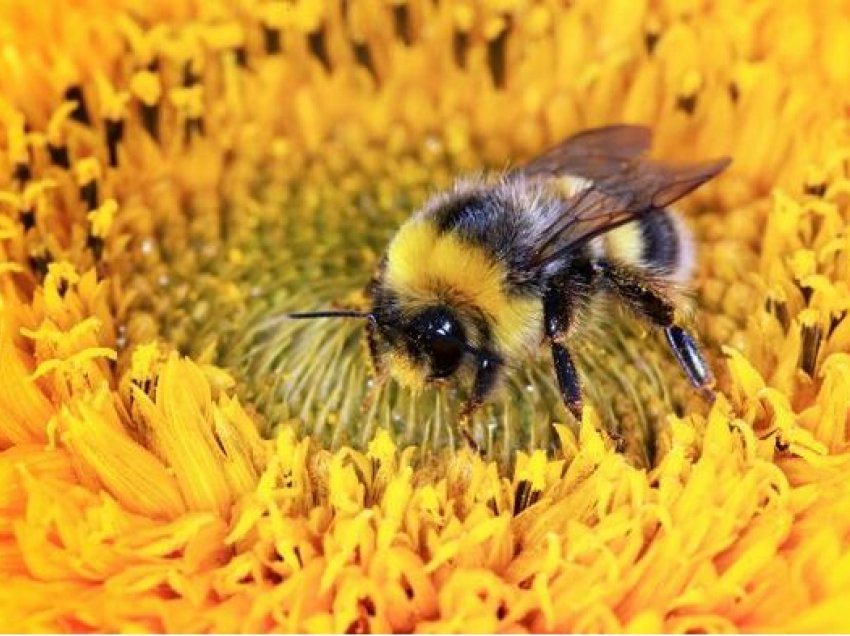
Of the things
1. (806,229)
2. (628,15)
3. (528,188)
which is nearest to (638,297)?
(528,188)

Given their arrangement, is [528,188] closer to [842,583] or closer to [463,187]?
[463,187]

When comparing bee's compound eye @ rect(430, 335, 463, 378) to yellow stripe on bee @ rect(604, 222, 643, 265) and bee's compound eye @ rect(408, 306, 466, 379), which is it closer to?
bee's compound eye @ rect(408, 306, 466, 379)

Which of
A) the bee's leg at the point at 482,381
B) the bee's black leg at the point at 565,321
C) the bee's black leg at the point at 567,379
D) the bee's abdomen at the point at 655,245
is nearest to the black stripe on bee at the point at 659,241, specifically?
Result: the bee's abdomen at the point at 655,245

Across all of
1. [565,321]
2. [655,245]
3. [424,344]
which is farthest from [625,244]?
[424,344]

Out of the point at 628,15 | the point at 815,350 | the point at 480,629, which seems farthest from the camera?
the point at 628,15

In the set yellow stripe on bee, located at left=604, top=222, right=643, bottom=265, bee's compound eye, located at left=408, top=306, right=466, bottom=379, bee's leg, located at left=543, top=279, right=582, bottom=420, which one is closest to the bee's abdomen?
yellow stripe on bee, located at left=604, top=222, right=643, bottom=265

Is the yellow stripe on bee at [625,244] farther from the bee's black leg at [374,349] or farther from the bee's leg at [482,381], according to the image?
the bee's black leg at [374,349]

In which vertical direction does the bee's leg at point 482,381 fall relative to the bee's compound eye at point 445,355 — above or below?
below
